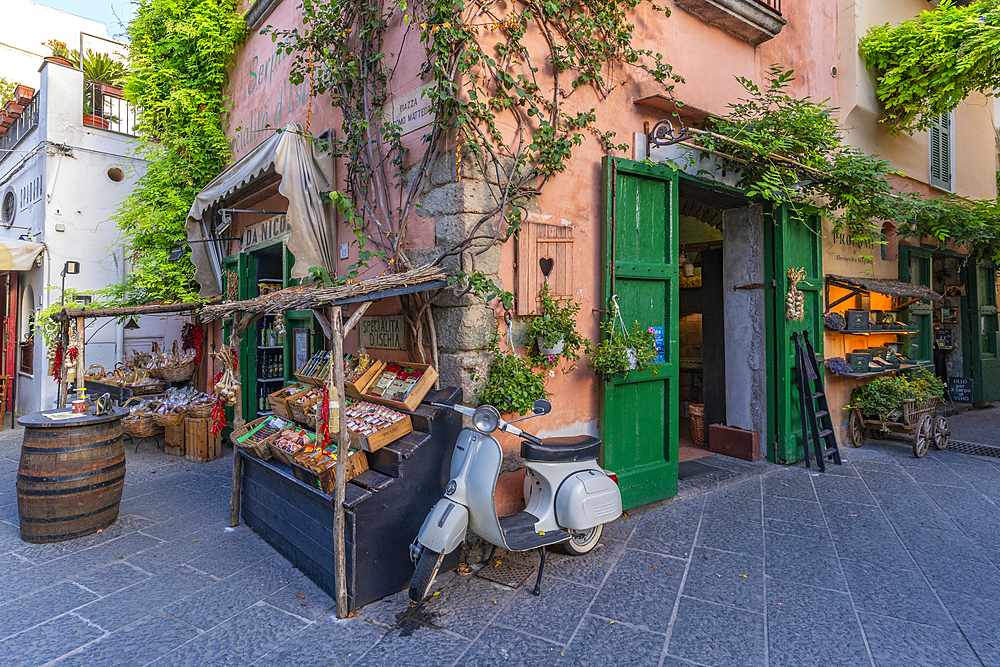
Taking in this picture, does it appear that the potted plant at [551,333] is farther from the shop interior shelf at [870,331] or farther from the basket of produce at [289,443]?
the shop interior shelf at [870,331]

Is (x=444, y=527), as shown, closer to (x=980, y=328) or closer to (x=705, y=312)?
(x=705, y=312)

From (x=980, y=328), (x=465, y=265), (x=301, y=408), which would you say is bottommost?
(x=301, y=408)

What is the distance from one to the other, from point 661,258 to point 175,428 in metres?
6.09

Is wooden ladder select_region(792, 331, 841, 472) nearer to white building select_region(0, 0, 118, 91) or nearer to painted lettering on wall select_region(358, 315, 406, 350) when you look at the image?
painted lettering on wall select_region(358, 315, 406, 350)

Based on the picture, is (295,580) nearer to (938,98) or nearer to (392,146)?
(392,146)

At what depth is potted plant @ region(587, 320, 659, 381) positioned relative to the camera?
4.24 m

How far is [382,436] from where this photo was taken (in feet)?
11.0

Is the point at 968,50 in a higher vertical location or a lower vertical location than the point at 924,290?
higher

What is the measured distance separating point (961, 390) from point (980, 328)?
113 cm

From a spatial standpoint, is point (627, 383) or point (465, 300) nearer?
point (465, 300)

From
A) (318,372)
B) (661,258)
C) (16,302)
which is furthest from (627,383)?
(16,302)

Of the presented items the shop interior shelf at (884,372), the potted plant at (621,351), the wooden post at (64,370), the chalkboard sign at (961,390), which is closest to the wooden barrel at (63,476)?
the wooden post at (64,370)

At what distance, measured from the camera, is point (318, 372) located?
4398 millimetres

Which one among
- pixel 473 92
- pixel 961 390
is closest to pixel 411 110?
pixel 473 92
